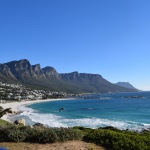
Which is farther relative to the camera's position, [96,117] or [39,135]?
[96,117]

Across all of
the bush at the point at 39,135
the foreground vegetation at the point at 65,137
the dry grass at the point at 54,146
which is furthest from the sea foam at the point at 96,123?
the dry grass at the point at 54,146

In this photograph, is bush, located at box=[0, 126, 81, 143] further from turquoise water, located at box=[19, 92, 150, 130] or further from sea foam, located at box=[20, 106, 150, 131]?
turquoise water, located at box=[19, 92, 150, 130]

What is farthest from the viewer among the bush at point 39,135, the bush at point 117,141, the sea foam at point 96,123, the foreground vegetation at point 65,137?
the sea foam at point 96,123

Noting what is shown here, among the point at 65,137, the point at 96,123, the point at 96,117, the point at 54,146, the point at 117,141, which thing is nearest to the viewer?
the point at 117,141

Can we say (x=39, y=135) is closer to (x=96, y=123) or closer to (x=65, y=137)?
(x=65, y=137)

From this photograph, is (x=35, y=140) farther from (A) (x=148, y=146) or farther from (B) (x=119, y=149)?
(A) (x=148, y=146)

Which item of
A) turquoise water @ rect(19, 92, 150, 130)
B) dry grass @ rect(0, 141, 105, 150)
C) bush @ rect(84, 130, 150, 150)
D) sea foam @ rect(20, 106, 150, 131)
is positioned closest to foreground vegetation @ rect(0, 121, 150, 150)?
bush @ rect(84, 130, 150, 150)

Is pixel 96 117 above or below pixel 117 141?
below

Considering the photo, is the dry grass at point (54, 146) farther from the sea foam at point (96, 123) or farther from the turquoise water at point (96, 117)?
the turquoise water at point (96, 117)

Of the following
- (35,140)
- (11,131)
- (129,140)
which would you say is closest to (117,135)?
(129,140)

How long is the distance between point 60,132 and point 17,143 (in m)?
2.45

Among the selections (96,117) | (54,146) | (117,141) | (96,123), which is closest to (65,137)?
(54,146)

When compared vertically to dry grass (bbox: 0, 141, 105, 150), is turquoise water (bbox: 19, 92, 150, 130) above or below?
below

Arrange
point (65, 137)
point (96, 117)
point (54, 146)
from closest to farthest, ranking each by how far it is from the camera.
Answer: point (54, 146) → point (65, 137) → point (96, 117)
